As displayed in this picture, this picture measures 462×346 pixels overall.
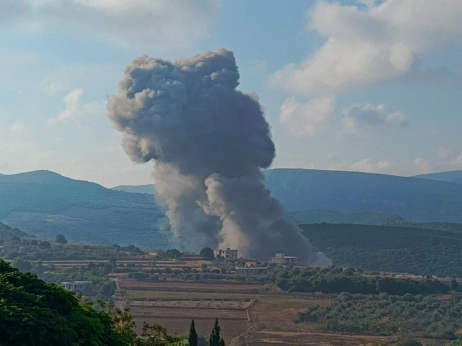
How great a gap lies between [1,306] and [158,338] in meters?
10.6

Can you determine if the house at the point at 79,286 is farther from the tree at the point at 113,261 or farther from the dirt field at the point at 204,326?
the dirt field at the point at 204,326

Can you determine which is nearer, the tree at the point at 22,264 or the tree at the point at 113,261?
the tree at the point at 22,264

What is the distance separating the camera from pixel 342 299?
53.7 meters

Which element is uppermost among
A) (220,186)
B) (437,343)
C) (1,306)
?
(220,186)

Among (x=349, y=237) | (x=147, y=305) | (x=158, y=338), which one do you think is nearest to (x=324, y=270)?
(x=147, y=305)

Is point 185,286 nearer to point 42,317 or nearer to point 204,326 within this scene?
point 204,326

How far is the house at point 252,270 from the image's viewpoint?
66562 mm

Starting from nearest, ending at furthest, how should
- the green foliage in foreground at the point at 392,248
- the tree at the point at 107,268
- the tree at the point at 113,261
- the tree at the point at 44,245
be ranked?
the tree at the point at 107,268, the tree at the point at 113,261, the tree at the point at 44,245, the green foliage in foreground at the point at 392,248

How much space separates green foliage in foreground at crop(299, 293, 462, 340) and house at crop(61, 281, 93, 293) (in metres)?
18.8

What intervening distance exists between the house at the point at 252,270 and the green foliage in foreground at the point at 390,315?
12.6 metres

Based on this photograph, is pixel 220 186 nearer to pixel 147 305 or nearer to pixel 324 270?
pixel 324 270

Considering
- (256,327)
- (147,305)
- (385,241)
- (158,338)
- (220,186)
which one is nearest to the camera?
(158,338)

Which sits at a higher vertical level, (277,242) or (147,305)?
(277,242)

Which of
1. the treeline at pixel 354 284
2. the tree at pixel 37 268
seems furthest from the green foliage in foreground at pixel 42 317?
the tree at pixel 37 268
